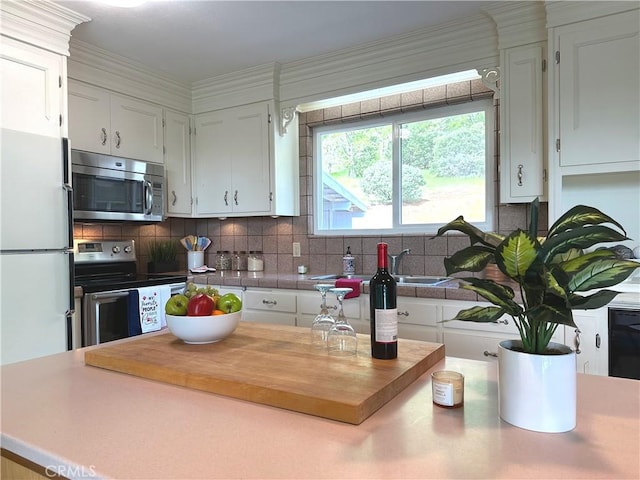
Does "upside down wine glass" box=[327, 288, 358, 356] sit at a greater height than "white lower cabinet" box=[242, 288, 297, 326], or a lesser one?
greater

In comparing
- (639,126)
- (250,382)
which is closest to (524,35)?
(639,126)

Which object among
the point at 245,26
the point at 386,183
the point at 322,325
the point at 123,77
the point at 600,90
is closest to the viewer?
the point at 322,325

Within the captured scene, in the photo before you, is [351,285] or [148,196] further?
[148,196]

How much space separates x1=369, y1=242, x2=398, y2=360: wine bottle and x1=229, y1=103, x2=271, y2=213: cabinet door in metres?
2.43

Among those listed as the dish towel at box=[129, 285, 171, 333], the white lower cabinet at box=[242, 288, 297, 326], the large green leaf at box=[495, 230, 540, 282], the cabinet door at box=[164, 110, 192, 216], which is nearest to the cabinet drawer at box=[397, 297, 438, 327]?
the white lower cabinet at box=[242, 288, 297, 326]

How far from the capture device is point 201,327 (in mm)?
1240

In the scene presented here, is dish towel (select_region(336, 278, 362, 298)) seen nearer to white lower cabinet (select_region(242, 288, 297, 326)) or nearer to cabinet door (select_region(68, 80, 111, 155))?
white lower cabinet (select_region(242, 288, 297, 326))

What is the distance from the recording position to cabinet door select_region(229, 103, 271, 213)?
3412 millimetres

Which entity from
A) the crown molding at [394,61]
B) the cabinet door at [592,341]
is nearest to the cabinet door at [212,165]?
the crown molding at [394,61]

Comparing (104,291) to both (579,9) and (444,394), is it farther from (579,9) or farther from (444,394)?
(579,9)

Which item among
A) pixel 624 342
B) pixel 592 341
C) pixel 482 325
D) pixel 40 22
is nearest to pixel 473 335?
pixel 482 325

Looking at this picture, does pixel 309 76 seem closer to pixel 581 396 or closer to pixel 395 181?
pixel 395 181

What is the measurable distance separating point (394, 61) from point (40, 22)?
2.08 m

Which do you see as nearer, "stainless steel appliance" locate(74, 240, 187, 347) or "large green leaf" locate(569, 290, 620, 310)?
"large green leaf" locate(569, 290, 620, 310)
